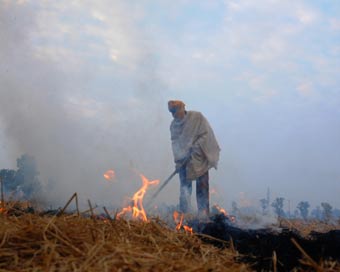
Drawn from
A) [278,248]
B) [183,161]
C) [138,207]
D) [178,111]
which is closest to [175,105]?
[178,111]

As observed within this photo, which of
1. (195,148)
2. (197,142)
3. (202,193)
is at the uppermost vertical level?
(197,142)

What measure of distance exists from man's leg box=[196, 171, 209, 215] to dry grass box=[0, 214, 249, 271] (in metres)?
5.48

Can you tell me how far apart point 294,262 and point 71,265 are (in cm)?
171

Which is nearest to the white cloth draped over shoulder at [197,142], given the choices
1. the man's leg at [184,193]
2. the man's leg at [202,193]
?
the man's leg at [202,193]

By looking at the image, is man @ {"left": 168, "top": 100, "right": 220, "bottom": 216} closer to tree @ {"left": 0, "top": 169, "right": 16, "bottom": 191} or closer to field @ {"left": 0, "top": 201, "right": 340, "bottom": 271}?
field @ {"left": 0, "top": 201, "right": 340, "bottom": 271}

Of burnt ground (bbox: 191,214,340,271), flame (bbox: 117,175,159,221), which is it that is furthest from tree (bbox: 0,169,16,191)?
burnt ground (bbox: 191,214,340,271)

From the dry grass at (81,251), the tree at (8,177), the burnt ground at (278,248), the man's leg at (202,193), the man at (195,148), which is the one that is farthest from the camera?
the tree at (8,177)

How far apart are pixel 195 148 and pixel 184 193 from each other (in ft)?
3.43

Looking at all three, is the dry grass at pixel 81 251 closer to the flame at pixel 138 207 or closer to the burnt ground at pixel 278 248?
the burnt ground at pixel 278 248

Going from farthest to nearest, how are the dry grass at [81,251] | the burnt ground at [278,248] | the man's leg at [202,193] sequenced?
the man's leg at [202,193]
the burnt ground at [278,248]
the dry grass at [81,251]

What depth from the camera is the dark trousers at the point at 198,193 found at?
879 cm

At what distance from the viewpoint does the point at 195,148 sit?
29.3ft

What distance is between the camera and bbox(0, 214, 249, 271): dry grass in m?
2.30

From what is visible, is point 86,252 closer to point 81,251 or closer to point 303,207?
point 81,251
